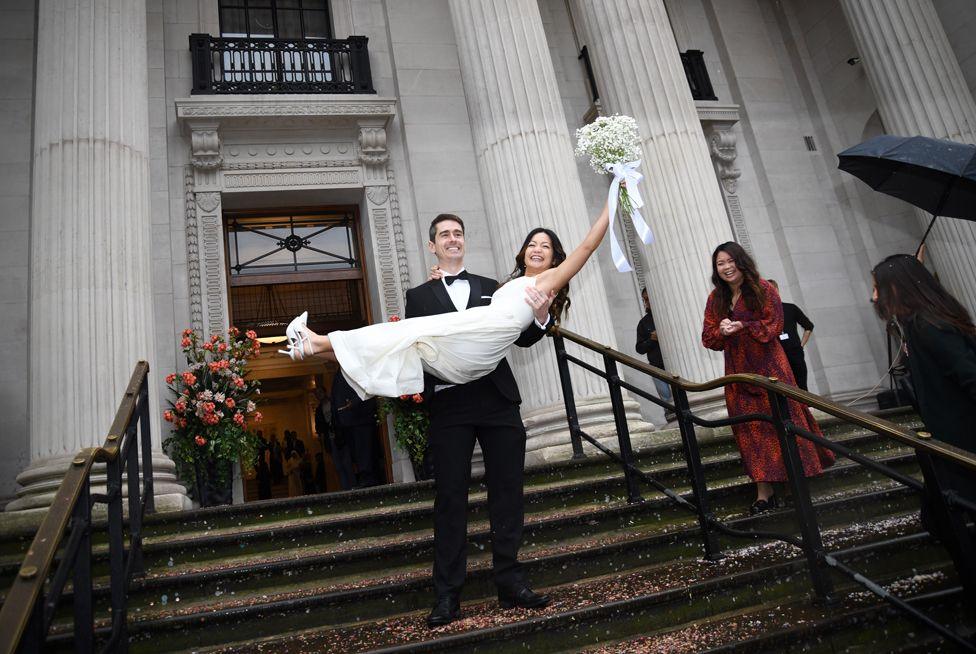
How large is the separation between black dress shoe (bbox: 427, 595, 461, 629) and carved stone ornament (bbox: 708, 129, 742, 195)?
31.2 feet

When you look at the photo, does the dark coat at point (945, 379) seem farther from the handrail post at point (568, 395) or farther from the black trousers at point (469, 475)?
the handrail post at point (568, 395)

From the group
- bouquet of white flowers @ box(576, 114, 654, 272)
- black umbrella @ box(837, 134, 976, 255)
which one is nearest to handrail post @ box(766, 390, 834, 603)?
bouquet of white flowers @ box(576, 114, 654, 272)

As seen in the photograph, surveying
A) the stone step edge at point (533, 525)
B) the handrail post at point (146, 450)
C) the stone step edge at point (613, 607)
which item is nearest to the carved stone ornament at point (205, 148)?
the handrail post at point (146, 450)

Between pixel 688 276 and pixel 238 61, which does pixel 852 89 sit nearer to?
pixel 688 276

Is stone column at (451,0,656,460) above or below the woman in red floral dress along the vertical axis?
above

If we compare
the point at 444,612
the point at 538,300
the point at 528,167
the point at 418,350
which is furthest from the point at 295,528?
the point at 528,167

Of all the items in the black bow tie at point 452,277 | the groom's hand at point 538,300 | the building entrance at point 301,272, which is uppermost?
the building entrance at point 301,272

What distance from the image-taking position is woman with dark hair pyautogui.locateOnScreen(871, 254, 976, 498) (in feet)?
9.78

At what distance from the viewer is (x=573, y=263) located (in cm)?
331

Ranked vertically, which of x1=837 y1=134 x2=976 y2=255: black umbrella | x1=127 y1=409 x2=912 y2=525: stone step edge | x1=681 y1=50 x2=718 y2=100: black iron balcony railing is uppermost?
x1=681 y1=50 x2=718 y2=100: black iron balcony railing

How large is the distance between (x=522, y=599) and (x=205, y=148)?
7627 millimetres

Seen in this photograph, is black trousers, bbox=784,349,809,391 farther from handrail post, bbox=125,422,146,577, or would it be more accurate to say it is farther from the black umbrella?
handrail post, bbox=125,422,146,577

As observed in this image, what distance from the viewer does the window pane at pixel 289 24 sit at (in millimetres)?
10375

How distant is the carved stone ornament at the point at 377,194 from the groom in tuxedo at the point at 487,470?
6.20 metres
